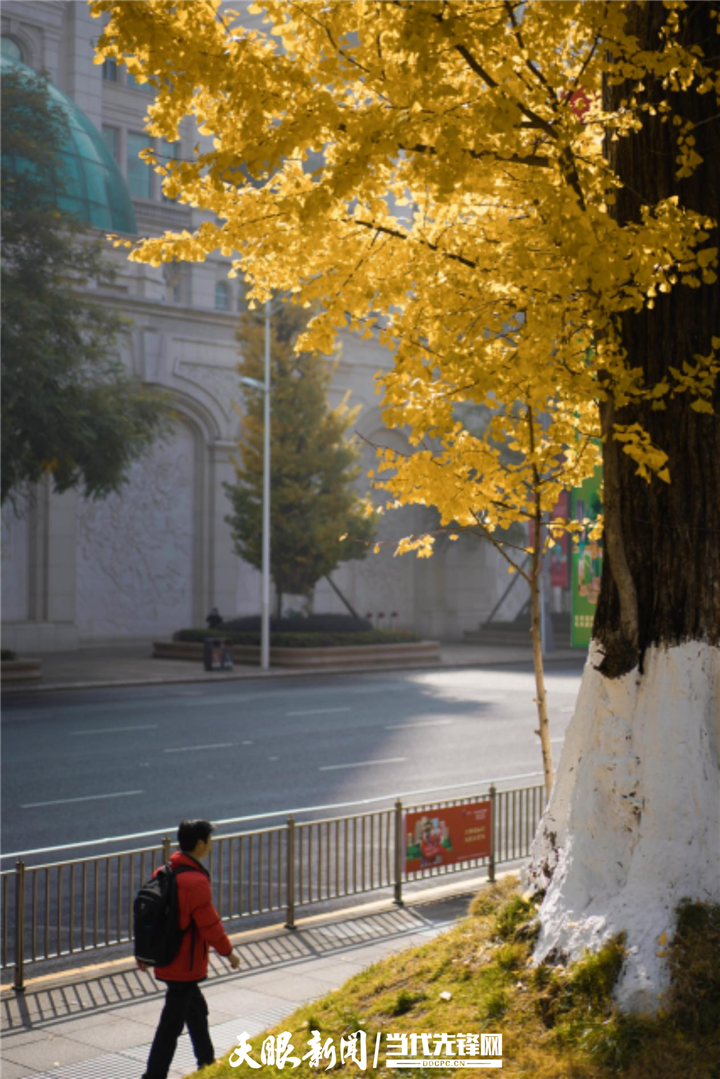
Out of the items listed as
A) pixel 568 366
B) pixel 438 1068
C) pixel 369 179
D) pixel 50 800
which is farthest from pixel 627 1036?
pixel 50 800

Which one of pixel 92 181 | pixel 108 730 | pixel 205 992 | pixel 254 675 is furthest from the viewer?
pixel 92 181

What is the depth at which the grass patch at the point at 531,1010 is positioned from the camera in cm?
556

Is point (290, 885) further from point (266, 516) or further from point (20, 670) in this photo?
point (266, 516)

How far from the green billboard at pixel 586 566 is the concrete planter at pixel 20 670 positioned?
18.2m

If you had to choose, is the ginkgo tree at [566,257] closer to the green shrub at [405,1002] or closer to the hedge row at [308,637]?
the green shrub at [405,1002]

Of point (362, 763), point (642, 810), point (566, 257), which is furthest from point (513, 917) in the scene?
point (362, 763)

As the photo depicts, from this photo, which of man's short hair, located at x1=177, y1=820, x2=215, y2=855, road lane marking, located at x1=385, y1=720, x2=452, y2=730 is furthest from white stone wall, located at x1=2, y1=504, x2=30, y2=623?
man's short hair, located at x1=177, y1=820, x2=215, y2=855

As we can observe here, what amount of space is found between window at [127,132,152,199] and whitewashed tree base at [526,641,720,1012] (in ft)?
158

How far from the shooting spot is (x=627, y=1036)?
18.5ft

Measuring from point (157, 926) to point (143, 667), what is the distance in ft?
99.0

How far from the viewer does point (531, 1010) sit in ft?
19.7

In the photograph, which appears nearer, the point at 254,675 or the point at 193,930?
the point at 193,930

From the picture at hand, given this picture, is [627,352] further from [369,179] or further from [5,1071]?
[5,1071]

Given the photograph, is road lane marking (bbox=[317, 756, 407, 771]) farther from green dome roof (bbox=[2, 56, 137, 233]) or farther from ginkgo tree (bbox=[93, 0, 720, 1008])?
green dome roof (bbox=[2, 56, 137, 233])
